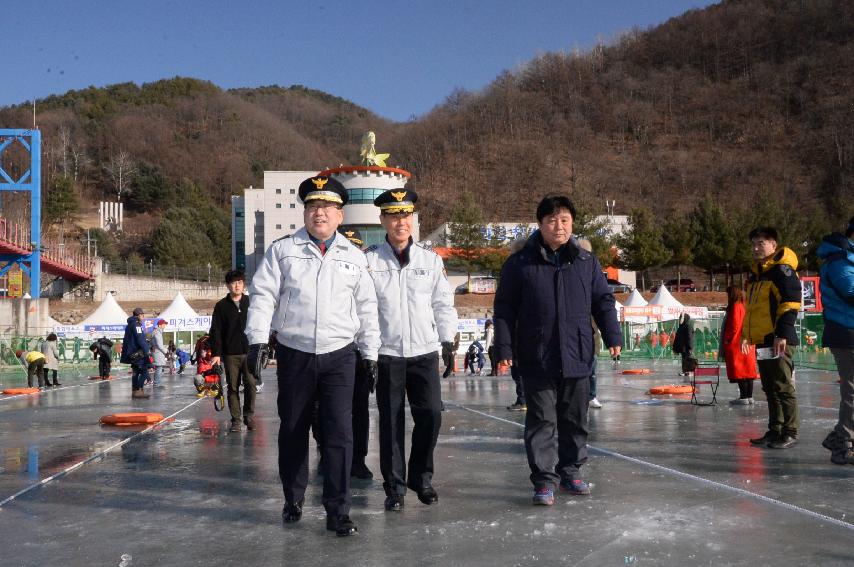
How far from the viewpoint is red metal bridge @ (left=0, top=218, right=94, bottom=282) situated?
121ft

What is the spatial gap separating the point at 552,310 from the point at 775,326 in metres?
2.65

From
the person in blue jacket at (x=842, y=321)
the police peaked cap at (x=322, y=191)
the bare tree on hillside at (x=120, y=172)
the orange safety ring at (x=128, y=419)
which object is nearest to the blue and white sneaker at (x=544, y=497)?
the police peaked cap at (x=322, y=191)

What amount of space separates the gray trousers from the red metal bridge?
1460 inches

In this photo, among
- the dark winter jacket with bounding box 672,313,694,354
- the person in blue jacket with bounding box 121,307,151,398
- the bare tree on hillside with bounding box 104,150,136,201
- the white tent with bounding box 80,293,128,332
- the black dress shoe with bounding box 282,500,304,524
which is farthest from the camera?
the bare tree on hillside with bounding box 104,150,136,201

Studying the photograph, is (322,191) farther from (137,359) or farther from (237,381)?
(137,359)

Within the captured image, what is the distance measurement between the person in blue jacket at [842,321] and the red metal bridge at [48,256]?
37.0m

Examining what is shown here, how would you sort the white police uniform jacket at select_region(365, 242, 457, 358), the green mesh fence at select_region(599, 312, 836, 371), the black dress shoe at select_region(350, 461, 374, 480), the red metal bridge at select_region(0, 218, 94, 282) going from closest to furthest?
the white police uniform jacket at select_region(365, 242, 457, 358) < the black dress shoe at select_region(350, 461, 374, 480) < the green mesh fence at select_region(599, 312, 836, 371) < the red metal bridge at select_region(0, 218, 94, 282)

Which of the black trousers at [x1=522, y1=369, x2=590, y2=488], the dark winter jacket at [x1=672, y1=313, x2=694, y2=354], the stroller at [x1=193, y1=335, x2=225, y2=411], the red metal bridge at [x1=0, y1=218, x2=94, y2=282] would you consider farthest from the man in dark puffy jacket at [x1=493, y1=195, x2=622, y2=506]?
the red metal bridge at [x1=0, y1=218, x2=94, y2=282]

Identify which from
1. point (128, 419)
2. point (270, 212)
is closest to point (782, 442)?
point (128, 419)

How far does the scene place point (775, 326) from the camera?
647 cm

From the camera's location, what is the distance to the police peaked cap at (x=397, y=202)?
5.12 m

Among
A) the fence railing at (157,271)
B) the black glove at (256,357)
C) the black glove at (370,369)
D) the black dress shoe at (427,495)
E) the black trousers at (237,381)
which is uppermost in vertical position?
the fence railing at (157,271)

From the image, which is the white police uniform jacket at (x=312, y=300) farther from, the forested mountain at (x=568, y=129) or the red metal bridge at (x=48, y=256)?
the forested mountain at (x=568, y=129)

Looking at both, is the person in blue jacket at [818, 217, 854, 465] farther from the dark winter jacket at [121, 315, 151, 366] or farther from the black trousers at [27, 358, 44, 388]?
the black trousers at [27, 358, 44, 388]
